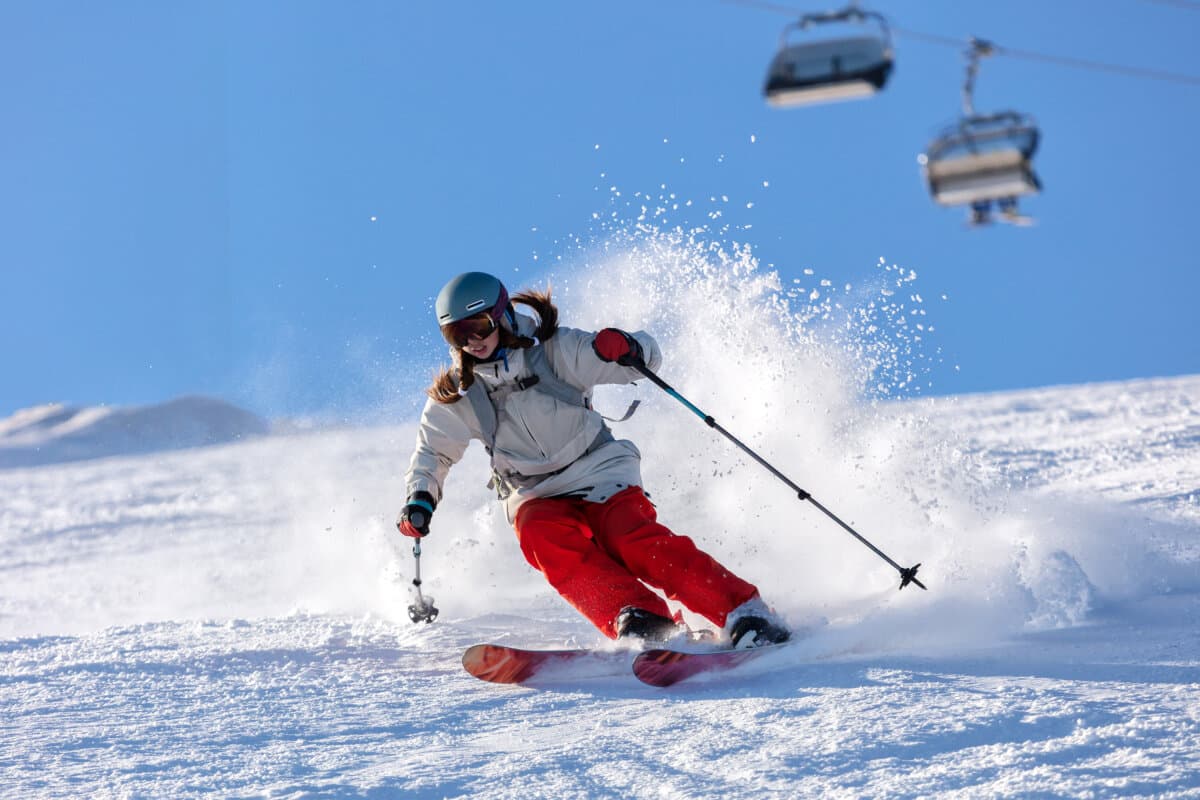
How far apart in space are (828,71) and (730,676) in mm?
1845

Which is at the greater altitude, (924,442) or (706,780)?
(924,442)

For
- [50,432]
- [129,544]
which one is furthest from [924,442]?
[50,432]

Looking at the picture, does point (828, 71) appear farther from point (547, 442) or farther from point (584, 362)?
point (547, 442)

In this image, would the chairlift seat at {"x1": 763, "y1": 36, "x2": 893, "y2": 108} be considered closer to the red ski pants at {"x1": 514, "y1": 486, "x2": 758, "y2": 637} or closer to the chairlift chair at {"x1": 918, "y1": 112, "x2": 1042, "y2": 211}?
the chairlift chair at {"x1": 918, "y1": 112, "x2": 1042, "y2": 211}

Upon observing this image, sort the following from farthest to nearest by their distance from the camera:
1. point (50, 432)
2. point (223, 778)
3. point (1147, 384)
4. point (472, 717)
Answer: point (50, 432), point (1147, 384), point (472, 717), point (223, 778)

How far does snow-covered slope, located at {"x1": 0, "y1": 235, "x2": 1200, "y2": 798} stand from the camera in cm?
291

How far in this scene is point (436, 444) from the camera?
15.9ft

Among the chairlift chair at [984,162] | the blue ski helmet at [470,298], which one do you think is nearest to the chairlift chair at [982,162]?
the chairlift chair at [984,162]

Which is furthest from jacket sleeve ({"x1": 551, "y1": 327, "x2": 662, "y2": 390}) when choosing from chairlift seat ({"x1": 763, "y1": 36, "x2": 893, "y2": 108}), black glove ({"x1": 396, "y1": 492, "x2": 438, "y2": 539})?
chairlift seat ({"x1": 763, "y1": 36, "x2": 893, "y2": 108})

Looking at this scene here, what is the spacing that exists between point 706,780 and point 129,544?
9.36 metres

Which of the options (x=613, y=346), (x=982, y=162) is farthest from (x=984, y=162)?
(x=613, y=346)

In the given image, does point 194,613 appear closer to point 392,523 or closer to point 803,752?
point 392,523

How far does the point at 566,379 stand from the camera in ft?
15.6

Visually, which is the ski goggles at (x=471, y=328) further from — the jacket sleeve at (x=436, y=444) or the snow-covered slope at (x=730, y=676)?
the snow-covered slope at (x=730, y=676)
